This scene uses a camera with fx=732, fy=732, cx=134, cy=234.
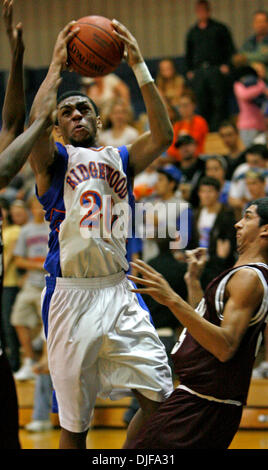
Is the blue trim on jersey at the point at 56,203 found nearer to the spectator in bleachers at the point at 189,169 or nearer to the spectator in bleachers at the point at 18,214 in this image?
the spectator in bleachers at the point at 189,169

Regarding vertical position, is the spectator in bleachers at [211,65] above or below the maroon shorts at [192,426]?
above

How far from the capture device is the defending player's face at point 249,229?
3.83 meters

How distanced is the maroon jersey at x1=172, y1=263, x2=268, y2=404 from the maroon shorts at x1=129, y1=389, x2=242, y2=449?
0.07 m

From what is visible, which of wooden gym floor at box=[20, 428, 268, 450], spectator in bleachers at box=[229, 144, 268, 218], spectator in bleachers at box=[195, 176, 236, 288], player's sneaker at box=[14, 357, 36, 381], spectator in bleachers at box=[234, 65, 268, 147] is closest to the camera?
wooden gym floor at box=[20, 428, 268, 450]

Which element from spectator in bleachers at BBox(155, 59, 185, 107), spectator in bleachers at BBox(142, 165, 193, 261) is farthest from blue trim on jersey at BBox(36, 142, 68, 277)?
spectator in bleachers at BBox(155, 59, 185, 107)

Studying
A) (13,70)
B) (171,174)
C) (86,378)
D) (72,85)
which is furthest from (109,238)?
(72,85)

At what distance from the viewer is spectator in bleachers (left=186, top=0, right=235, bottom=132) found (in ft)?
36.7

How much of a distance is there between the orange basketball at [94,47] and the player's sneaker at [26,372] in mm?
4634

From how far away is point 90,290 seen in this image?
4172mm

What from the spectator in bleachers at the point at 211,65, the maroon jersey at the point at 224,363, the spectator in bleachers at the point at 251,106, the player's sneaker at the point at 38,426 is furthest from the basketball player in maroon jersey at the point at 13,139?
the spectator in bleachers at the point at 211,65

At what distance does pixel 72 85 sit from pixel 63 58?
10.3 m

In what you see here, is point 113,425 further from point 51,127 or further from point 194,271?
point 51,127

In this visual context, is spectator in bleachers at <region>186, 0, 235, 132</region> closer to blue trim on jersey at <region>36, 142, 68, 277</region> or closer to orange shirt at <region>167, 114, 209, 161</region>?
orange shirt at <region>167, 114, 209, 161</region>

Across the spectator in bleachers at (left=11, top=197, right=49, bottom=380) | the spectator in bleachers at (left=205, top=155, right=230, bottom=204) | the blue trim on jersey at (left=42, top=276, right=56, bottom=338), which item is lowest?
the spectator in bleachers at (left=11, top=197, right=49, bottom=380)
